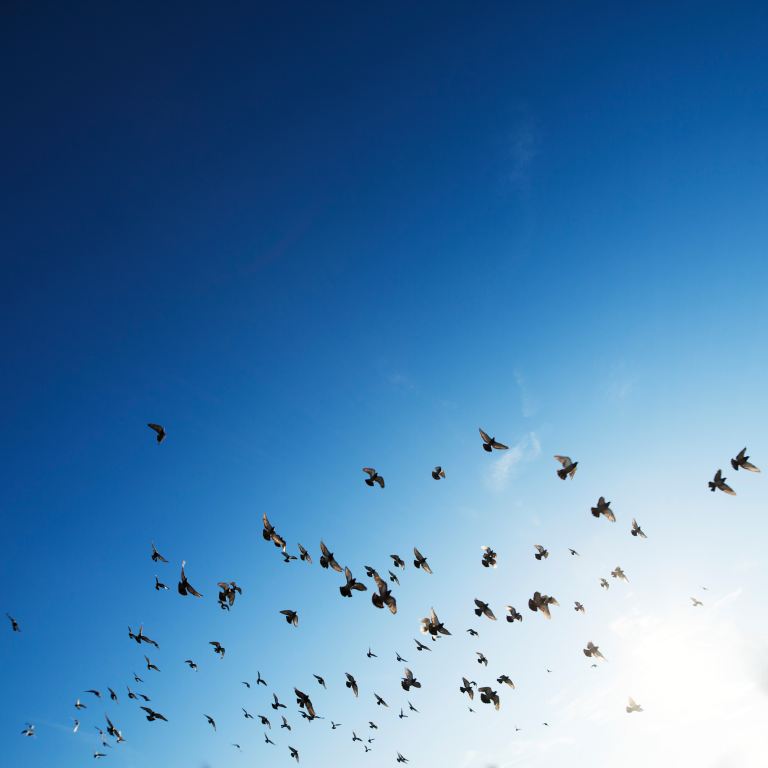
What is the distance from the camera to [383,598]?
1922 cm

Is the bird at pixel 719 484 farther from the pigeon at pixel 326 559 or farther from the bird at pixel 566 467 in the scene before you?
the pigeon at pixel 326 559

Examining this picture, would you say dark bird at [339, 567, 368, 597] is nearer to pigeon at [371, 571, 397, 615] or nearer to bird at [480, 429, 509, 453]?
pigeon at [371, 571, 397, 615]

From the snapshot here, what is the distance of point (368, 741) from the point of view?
134 feet

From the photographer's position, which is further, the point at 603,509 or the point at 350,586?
the point at 603,509

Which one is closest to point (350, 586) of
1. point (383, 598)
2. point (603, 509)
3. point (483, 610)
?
point (383, 598)

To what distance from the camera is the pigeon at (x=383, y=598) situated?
18747 millimetres

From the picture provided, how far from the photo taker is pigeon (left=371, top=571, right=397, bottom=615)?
61.5 ft

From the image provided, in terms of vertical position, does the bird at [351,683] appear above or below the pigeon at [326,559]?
below

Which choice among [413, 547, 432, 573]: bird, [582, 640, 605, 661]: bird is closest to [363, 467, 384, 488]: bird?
[413, 547, 432, 573]: bird

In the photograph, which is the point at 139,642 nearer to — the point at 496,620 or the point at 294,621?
the point at 294,621

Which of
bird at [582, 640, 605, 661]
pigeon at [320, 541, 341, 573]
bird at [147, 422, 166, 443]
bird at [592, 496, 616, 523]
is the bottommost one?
bird at [582, 640, 605, 661]

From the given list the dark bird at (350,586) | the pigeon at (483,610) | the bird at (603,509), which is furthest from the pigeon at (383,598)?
the bird at (603,509)

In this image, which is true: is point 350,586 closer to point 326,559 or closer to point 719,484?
point 326,559

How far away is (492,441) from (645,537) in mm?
11394
